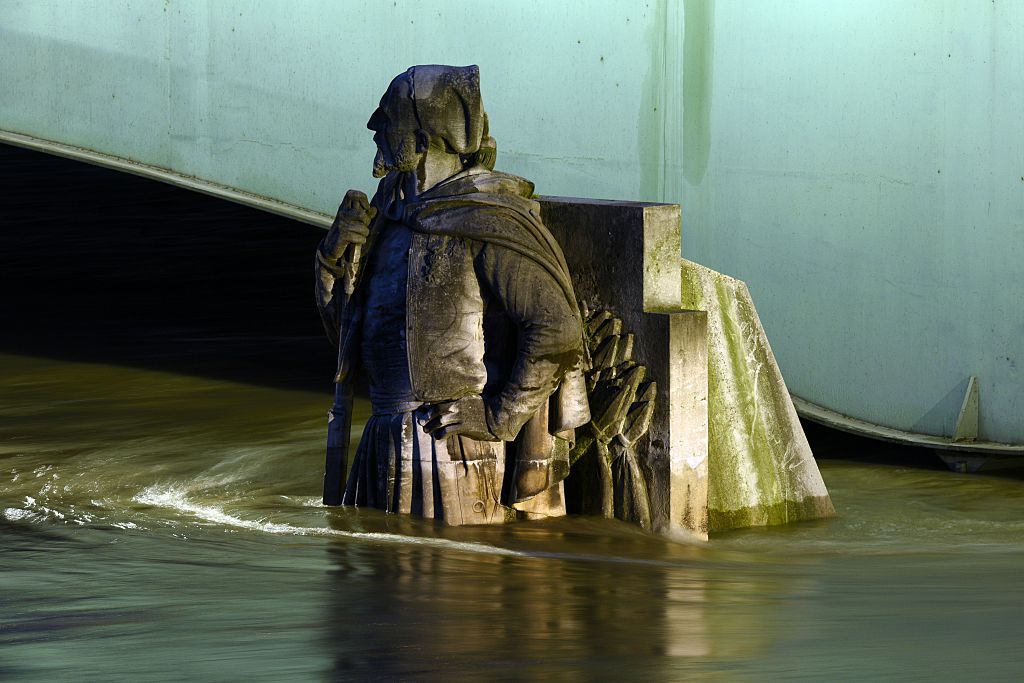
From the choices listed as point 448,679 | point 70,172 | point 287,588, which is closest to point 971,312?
point 287,588

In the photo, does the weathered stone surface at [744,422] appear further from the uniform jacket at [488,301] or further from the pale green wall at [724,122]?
the pale green wall at [724,122]

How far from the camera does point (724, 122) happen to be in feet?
32.5

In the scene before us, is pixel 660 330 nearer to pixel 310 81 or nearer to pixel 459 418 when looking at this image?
pixel 459 418

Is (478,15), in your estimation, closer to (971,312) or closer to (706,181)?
(706,181)

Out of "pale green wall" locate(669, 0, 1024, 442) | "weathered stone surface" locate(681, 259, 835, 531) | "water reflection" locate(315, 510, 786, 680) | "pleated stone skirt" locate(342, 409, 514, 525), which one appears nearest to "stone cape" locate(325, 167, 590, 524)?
"pleated stone skirt" locate(342, 409, 514, 525)

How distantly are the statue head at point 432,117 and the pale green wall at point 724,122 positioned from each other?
122 inches

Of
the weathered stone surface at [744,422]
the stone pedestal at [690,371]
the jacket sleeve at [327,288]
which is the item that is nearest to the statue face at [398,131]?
the jacket sleeve at [327,288]

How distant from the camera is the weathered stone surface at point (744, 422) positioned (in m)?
7.65

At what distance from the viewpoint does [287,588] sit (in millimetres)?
5926

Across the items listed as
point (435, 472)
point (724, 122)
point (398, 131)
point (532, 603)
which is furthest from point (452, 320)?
point (724, 122)

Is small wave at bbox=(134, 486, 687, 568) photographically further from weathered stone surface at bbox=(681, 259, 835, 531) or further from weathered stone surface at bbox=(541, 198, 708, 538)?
weathered stone surface at bbox=(681, 259, 835, 531)

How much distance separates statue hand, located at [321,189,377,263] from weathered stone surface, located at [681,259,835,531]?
4.33 ft

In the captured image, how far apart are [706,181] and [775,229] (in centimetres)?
45

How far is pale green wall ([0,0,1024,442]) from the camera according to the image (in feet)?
30.8
